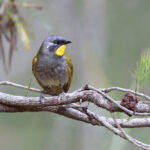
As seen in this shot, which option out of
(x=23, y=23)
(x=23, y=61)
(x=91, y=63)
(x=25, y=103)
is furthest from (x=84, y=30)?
(x=25, y=103)

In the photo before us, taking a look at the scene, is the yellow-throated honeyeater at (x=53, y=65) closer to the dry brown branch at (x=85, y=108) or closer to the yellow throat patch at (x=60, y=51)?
the yellow throat patch at (x=60, y=51)

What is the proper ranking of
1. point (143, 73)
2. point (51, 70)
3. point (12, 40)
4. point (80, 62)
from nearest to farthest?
point (143, 73) → point (12, 40) → point (51, 70) → point (80, 62)

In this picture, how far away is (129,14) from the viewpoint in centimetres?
674

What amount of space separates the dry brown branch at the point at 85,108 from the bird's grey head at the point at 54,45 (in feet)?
4.76

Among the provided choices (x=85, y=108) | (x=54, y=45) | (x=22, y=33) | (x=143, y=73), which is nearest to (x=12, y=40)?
(x=22, y=33)

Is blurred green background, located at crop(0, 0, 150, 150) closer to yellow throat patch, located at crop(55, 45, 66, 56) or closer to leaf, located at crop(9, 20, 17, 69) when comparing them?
yellow throat patch, located at crop(55, 45, 66, 56)

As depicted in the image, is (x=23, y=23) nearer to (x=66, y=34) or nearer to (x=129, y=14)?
(x=66, y=34)

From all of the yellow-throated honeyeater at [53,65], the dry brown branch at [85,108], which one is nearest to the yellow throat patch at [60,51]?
the yellow-throated honeyeater at [53,65]

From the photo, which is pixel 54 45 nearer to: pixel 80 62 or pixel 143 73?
pixel 143 73

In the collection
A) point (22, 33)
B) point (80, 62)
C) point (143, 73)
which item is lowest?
point (80, 62)

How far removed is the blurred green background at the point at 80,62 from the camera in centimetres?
462

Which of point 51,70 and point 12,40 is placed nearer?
point 12,40

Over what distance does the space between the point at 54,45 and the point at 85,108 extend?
165 cm

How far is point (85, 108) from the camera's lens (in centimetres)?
153
